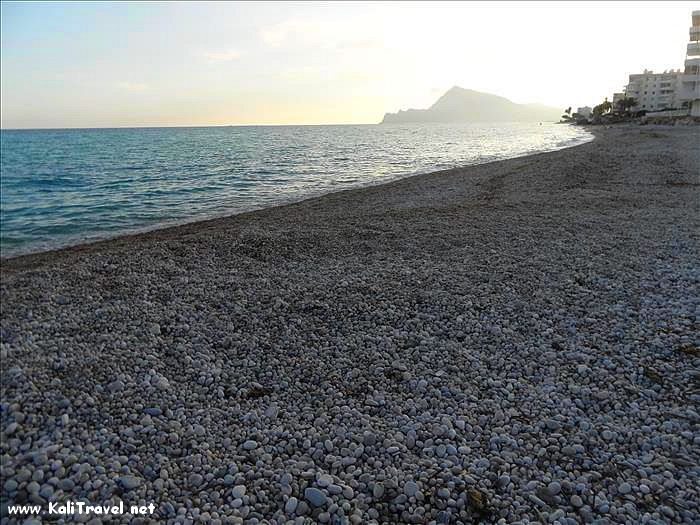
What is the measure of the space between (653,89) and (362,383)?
14217 centimetres

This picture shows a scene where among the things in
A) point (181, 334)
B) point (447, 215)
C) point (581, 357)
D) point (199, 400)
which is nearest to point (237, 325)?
point (181, 334)

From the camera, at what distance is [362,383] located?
509 cm

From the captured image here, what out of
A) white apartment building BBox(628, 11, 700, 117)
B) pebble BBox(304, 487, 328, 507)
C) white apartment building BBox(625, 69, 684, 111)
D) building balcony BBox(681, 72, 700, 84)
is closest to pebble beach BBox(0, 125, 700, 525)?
pebble BBox(304, 487, 328, 507)

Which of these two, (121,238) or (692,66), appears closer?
(121,238)

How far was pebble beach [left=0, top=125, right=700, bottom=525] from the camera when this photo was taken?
3570 mm

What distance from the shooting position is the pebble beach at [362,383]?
11.7 ft

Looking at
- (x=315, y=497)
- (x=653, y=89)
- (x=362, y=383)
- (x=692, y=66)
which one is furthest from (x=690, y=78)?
(x=315, y=497)

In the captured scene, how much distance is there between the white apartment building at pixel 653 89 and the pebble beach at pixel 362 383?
5035 inches

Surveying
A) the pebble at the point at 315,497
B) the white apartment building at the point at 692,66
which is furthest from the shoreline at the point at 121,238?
the white apartment building at the point at 692,66

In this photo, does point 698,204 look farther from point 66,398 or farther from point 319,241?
point 66,398

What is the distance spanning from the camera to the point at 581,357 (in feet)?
17.6

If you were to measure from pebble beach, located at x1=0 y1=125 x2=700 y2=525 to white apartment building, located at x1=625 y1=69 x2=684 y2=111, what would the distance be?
12790 centimetres

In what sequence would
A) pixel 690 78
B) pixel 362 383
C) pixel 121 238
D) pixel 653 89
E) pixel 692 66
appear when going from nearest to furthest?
1. pixel 362 383
2. pixel 121 238
3. pixel 690 78
4. pixel 692 66
5. pixel 653 89

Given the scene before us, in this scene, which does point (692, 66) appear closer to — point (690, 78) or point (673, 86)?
point (690, 78)
